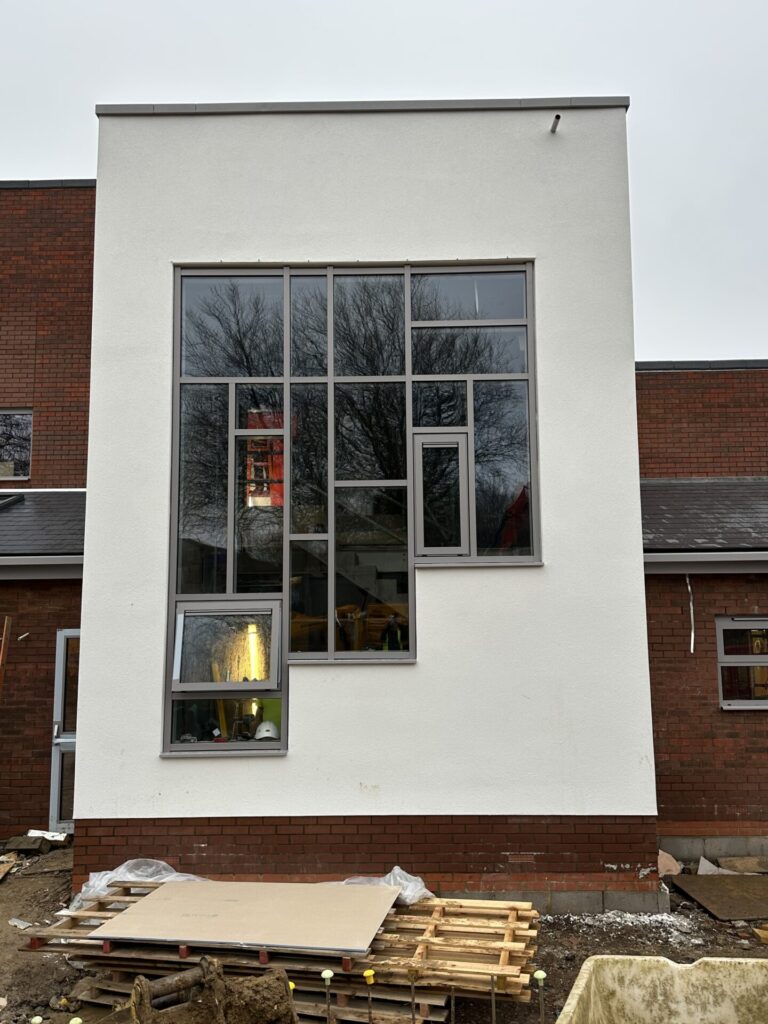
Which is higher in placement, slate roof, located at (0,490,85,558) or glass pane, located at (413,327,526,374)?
glass pane, located at (413,327,526,374)

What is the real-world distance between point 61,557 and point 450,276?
4.65 meters

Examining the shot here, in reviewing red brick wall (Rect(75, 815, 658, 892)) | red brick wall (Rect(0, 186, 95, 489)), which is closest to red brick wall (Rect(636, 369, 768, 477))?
red brick wall (Rect(75, 815, 658, 892))

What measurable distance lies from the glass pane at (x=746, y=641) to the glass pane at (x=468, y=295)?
162 inches

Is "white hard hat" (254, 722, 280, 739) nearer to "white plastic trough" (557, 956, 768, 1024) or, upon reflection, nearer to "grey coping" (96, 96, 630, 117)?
"white plastic trough" (557, 956, 768, 1024)

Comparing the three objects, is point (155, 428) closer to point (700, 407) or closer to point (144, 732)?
point (144, 732)

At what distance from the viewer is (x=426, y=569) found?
691 centimetres

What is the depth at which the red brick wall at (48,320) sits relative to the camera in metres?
11.5

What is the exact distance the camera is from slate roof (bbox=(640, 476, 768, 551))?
8914mm

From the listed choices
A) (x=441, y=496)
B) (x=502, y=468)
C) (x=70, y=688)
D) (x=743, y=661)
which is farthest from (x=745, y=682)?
(x=70, y=688)

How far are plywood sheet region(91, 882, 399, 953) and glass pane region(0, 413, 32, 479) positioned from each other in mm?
7102

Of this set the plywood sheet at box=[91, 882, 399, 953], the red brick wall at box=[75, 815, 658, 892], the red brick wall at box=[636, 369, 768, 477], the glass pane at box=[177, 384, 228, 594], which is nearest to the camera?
the plywood sheet at box=[91, 882, 399, 953]

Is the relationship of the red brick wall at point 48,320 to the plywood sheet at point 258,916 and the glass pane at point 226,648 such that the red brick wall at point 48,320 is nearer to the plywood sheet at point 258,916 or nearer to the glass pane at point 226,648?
the glass pane at point 226,648

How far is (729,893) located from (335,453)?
4.96m

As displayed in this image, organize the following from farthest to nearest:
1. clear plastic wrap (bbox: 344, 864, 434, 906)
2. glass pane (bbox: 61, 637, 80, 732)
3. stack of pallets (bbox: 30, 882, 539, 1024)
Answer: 1. glass pane (bbox: 61, 637, 80, 732)
2. clear plastic wrap (bbox: 344, 864, 434, 906)
3. stack of pallets (bbox: 30, 882, 539, 1024)
